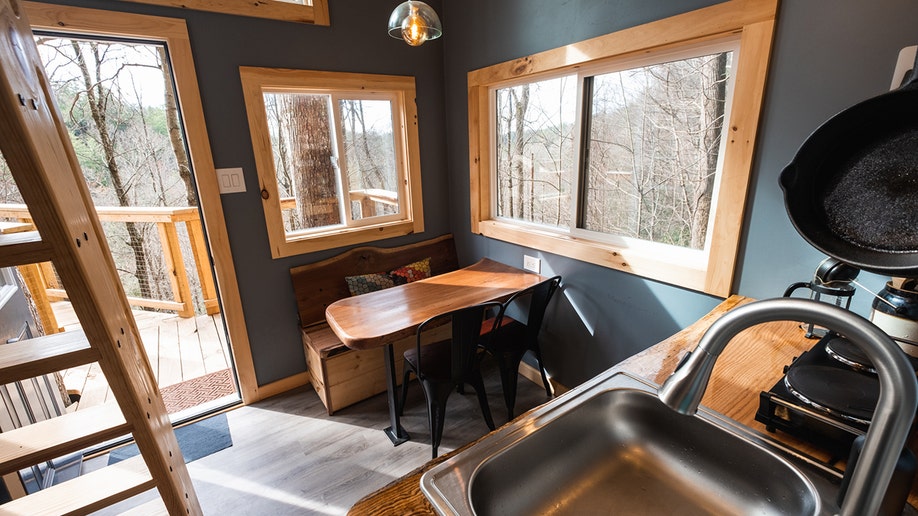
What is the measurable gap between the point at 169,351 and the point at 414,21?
10.6ft

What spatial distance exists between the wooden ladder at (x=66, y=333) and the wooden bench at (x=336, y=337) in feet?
4.05

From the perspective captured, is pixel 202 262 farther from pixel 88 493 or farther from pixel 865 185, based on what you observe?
pixel 865 185

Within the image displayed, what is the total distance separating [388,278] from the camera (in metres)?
2.76

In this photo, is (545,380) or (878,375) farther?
(545,380)

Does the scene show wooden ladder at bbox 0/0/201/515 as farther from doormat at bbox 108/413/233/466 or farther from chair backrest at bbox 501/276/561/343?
chair backrest at bbox 501/276/561/343

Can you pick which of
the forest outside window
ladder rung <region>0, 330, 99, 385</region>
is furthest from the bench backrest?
ladder rung <region>0, 330, 99, 385</region>

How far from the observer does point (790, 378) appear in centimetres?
81

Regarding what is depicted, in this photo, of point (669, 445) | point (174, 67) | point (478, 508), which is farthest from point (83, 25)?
point (669, 445)

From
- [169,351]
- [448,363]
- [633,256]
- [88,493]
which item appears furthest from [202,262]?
[633,256]

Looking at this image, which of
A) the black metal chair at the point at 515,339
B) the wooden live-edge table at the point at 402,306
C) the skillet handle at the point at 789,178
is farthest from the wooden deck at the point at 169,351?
the skillet handle at the point at 789,178

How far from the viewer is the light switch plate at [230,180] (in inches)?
86.0

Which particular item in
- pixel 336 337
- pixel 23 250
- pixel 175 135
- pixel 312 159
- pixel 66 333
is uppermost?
pixel 175 135

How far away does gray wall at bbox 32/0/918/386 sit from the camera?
1219 mm

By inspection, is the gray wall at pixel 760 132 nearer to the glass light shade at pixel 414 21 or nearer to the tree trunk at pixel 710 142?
the tree trunk at pixel 710 142
